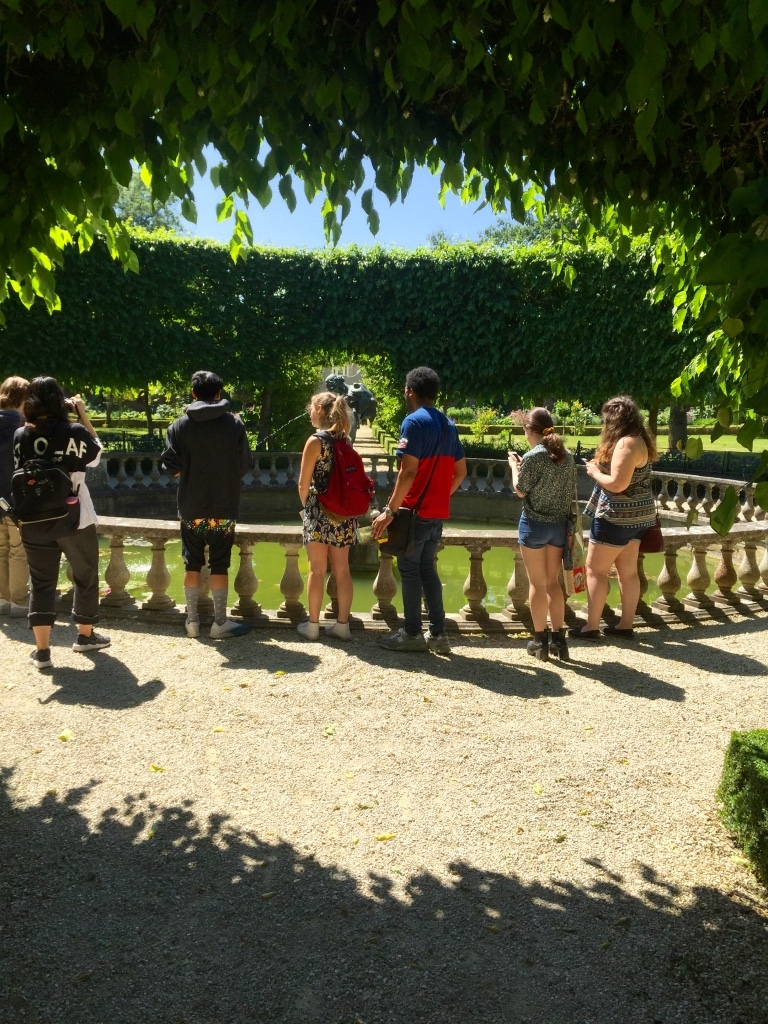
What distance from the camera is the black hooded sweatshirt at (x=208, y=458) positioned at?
6.18m

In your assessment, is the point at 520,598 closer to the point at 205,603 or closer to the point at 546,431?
the point at 546,431

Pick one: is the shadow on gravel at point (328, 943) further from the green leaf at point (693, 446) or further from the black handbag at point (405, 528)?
the black handbag at point (405, 528)

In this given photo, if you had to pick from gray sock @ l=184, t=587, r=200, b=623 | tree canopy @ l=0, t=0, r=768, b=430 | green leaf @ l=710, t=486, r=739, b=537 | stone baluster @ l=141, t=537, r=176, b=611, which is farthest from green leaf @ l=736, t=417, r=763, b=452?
stone baluster @ l=141, t=537, r=176, b=611

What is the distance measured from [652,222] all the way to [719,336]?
0.65m

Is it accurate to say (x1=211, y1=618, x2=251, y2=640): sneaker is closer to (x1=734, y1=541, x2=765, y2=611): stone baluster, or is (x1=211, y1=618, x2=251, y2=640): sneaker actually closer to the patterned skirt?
the patterned skirt

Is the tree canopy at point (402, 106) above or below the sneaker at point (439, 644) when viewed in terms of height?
above

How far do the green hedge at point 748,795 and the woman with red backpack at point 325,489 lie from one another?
124 inches

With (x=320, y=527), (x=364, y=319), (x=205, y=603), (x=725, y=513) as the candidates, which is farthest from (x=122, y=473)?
(x=725, y=513)

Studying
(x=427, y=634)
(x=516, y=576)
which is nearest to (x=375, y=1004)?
(x=427, y=634)

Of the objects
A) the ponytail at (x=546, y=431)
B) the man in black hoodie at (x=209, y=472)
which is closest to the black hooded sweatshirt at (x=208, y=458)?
the man in black hoodie at (x=209, y=472)

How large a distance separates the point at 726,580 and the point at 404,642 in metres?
3.34

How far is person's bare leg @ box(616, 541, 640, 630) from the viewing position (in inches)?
259

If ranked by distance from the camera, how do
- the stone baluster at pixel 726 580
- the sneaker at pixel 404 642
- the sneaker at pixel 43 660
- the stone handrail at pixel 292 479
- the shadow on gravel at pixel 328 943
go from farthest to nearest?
the stone handrail at pixel 292 479 → the stone baluster at pixel 726 580 → the sneaker at pixel 404 642 → the sneaker at pixel 43 660 → the shadow on gravel at pixel 328 943

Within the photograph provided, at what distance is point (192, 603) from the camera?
668 centimetres
